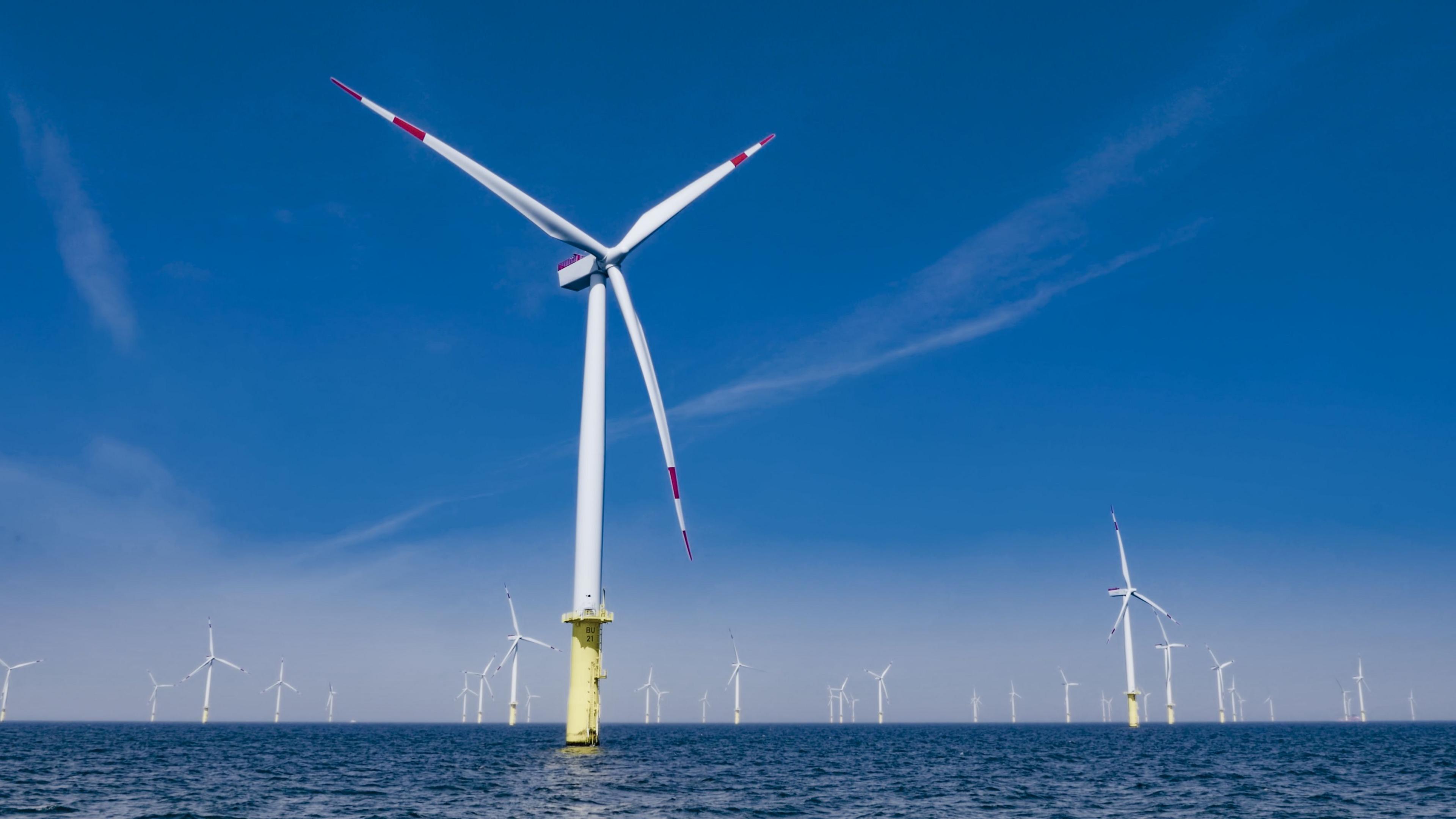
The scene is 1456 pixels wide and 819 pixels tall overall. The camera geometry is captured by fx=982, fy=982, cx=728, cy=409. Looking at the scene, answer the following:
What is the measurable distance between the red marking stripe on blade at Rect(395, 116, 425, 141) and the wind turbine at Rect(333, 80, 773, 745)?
6 cm

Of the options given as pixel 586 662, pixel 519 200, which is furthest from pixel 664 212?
pixel 586 662

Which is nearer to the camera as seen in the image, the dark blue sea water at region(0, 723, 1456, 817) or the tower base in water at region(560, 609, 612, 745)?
the dark blue sea water at region(0, 723, 1456, 817)

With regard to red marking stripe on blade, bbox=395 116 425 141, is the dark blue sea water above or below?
below

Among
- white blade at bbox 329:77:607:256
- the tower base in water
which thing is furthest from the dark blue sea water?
white blade at bbox 329:77:607:256

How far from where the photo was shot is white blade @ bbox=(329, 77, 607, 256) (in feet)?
226

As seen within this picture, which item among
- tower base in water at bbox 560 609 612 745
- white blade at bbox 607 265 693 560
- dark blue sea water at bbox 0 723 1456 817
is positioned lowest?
dark blue sea water at bbox 0 723 1456 817

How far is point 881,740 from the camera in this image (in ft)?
619

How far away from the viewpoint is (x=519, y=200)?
244 feet

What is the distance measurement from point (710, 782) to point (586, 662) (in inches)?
478

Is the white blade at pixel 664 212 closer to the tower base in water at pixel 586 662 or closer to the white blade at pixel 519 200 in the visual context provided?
the white blade at pixel 519 200

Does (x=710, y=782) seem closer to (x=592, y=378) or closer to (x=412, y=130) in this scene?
(x=592, y=378)

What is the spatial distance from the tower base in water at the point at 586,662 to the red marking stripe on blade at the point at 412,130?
33936 mm

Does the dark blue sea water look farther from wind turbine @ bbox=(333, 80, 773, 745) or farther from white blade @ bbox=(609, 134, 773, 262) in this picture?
white blade @ bbox=(609, 134, 773, 262)

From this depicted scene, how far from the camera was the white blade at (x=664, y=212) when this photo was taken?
78.4 meters
